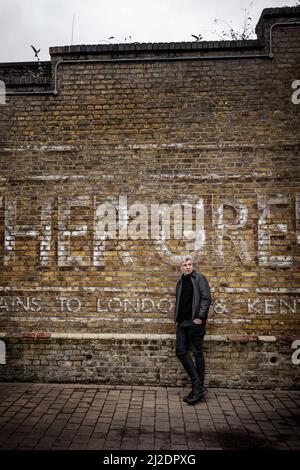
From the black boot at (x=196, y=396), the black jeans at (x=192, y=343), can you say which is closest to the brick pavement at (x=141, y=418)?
the black boot at (x=196, y=396)

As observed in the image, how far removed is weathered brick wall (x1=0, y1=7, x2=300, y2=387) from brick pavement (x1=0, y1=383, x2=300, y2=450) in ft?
1.20

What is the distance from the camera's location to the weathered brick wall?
19.0ft

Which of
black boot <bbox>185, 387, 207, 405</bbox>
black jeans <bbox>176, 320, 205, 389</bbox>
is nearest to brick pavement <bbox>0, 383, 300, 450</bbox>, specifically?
black boot <bbox>185, 387, 207, 405</bbox>

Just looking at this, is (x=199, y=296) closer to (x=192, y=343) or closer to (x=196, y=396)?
(x=192, y=343)

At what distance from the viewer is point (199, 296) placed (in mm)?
5316

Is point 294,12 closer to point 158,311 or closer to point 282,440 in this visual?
point 158,311

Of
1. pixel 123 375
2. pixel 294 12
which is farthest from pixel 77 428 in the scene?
pixel 294 12

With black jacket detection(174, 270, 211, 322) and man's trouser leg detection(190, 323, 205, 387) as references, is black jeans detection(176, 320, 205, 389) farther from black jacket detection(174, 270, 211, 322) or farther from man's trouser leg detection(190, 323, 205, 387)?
black jacket detection(174, 270, 211, 322)

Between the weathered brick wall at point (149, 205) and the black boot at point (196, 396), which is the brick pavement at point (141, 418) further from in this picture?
the weathered brick wall at point (149, 205)

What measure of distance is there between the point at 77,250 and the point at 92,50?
331 centimetres

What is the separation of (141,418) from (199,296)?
179cm

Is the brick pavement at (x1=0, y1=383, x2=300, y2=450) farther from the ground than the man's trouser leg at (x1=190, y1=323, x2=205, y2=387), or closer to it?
closer to it

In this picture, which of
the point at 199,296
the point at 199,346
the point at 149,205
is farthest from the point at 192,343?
the point at 149,205

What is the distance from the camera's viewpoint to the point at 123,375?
5824 mm
